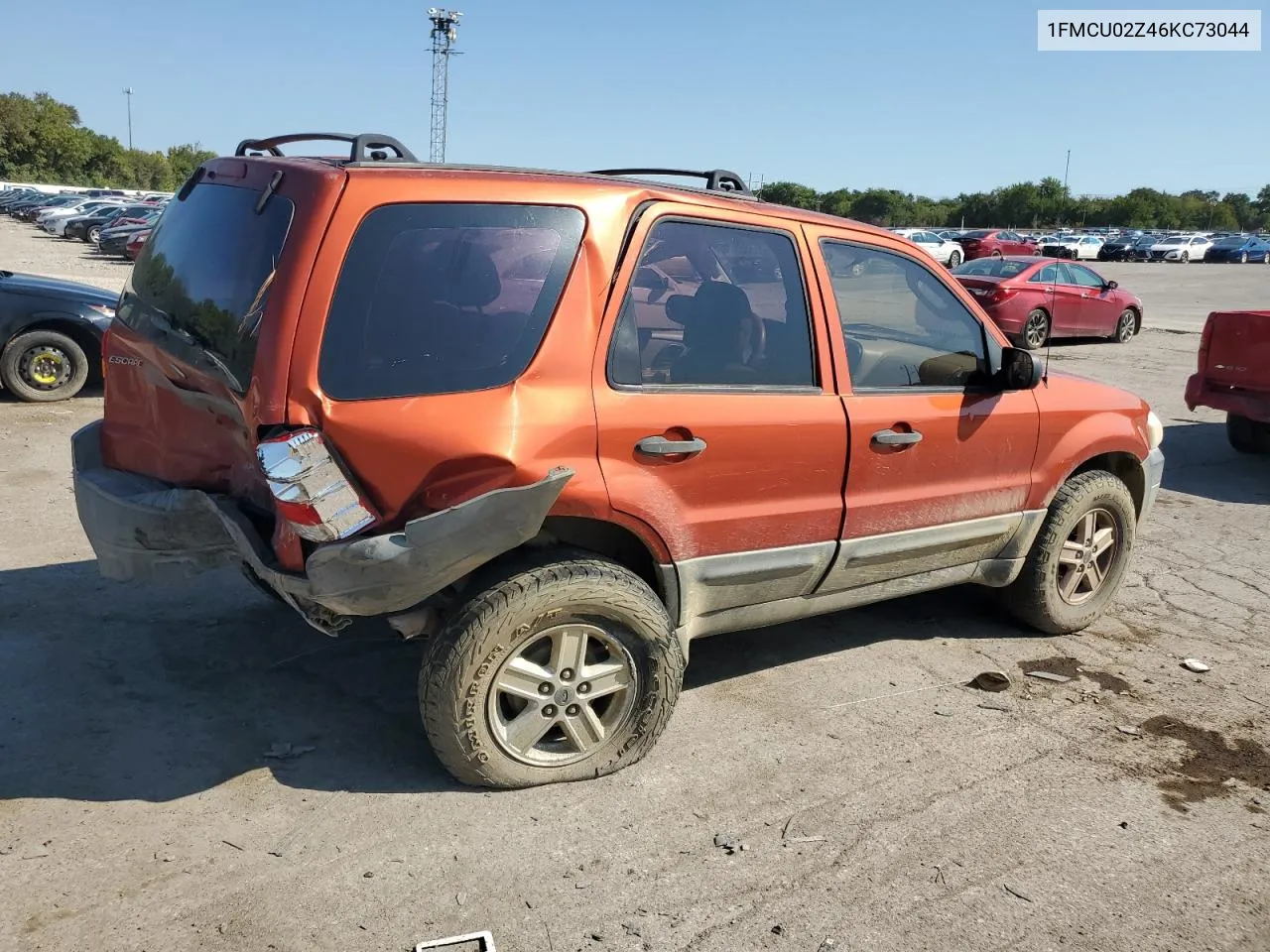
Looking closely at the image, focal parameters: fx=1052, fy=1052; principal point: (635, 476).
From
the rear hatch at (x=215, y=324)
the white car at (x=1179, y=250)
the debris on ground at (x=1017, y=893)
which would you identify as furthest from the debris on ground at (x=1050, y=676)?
the white car at (x=1179, y=250)

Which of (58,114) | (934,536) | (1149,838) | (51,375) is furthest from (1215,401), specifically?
(58,114)

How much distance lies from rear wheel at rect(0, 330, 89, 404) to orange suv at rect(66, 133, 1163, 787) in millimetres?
6501

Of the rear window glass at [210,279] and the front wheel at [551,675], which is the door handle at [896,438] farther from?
the rear window glass at [210,279]

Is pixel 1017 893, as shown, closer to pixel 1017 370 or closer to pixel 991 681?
pixel 991 681

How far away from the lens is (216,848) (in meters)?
3.11

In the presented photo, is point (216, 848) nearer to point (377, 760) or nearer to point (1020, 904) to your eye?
point (377, 760)

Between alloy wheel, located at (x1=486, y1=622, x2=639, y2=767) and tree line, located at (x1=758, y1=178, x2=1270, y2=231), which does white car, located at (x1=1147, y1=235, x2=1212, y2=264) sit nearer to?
tree line, located at (x1=758, y1=178, x2=1270, y2=231)

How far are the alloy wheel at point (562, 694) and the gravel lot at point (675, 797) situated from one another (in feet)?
0.53

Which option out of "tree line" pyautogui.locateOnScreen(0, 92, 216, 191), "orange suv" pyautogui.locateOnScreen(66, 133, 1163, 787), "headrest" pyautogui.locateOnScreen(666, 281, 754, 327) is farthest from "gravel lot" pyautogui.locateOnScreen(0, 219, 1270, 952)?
"tree line" pyautogui.locateOnScreen(0, 92, 216, 191)

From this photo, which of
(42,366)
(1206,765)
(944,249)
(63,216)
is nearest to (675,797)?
(1206,765)

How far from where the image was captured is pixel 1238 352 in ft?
29.0

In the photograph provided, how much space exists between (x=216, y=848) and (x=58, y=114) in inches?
4520

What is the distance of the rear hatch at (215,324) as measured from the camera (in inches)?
120

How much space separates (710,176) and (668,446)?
1.32m
